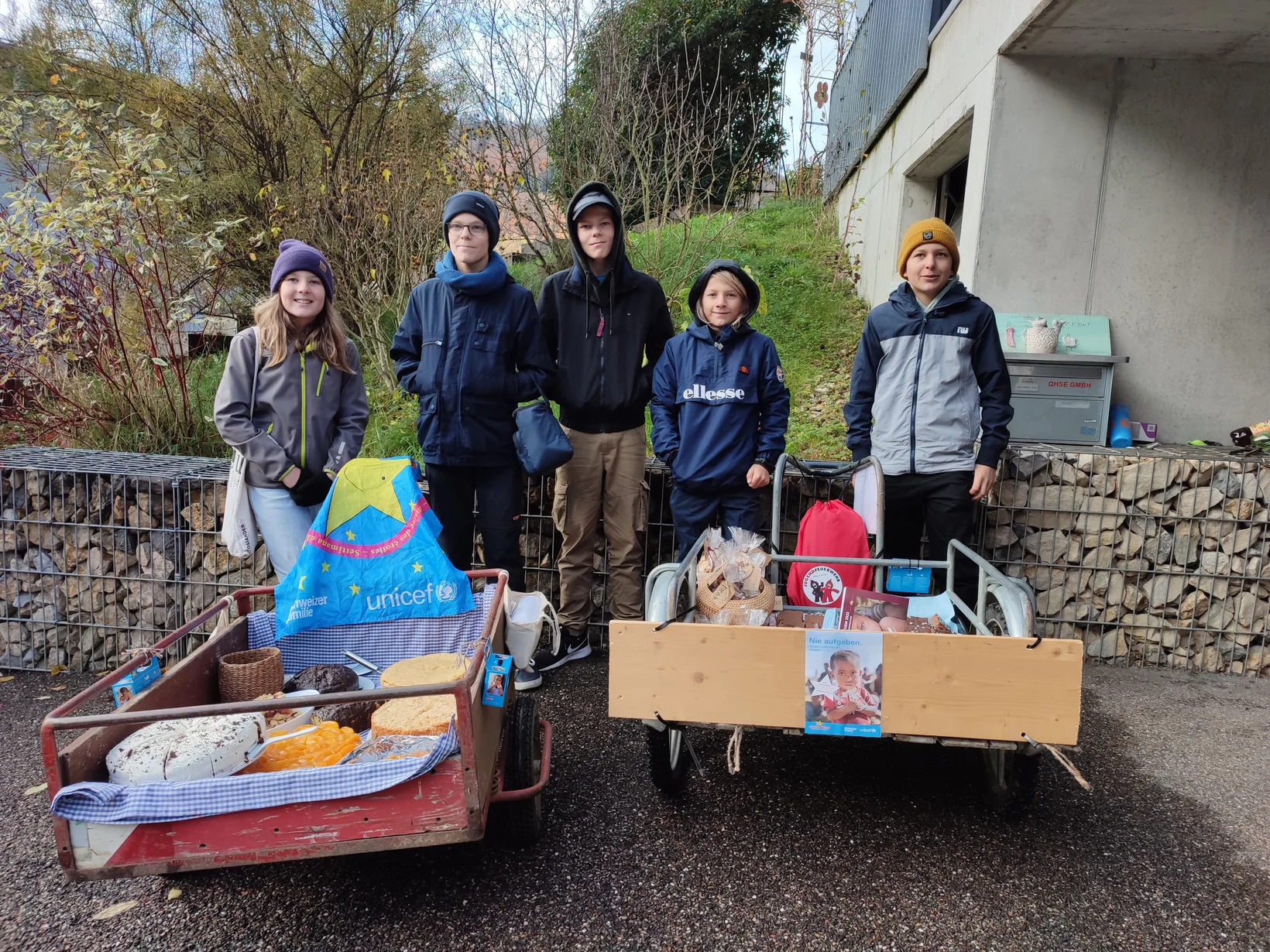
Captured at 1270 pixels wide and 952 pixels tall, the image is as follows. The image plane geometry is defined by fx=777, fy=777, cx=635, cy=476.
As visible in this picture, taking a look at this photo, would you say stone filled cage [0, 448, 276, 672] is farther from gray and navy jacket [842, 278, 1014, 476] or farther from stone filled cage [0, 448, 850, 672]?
gray and navy jacket [842, 278, 1014, 476]

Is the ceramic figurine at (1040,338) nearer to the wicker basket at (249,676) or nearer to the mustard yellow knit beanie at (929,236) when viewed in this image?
the mustard yellow knit beanie at (929,236)

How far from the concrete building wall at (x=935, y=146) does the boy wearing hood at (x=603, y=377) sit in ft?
8.69

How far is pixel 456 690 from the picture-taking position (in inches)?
76.9

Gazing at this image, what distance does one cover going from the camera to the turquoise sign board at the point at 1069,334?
4.94 m

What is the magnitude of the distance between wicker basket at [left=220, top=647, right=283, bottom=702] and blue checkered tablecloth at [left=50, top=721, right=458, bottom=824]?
0.69 meters

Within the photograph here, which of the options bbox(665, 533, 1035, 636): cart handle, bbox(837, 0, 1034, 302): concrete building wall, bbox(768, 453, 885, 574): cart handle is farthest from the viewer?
bbox(837, 0, 1034, 302): concrete building wall

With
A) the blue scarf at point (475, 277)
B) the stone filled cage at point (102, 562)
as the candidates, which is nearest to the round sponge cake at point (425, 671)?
the blue scarf at point (475, 277)

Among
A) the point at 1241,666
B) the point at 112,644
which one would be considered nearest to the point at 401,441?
the point at 112,644

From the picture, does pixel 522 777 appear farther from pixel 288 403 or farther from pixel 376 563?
pixel 288 403

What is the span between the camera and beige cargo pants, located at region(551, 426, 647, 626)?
401 cm

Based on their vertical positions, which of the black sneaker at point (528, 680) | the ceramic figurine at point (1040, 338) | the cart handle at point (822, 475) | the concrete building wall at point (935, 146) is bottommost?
the black sneaker at point (528, 680)

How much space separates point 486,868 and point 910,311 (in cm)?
290

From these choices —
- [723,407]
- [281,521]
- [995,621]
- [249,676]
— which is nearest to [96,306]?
[281,521]

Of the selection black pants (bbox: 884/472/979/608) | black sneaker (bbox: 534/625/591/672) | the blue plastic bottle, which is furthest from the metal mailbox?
black sneaker (bbox: 534/625/591/672)
